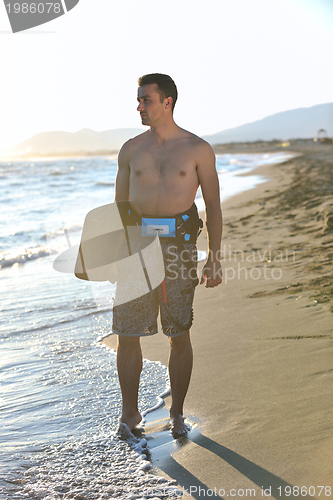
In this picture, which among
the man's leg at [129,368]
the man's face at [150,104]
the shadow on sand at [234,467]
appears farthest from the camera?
the man's leg at [129,368]

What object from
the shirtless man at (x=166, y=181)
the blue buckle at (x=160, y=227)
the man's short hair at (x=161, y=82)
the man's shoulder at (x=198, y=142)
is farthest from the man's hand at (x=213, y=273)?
the man's short hair at (x=161, y=82)

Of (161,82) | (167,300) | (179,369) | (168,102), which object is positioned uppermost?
(161,82)

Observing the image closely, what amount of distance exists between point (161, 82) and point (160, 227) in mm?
814

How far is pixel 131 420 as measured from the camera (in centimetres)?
270

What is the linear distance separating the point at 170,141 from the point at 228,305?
232cm

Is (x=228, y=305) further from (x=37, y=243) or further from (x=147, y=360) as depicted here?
(x=37, y=243)

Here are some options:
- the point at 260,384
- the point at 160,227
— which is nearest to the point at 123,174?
the point at 160,227

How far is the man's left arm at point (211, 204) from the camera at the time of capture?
2.70 meters

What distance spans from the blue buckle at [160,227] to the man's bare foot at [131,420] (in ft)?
3.44

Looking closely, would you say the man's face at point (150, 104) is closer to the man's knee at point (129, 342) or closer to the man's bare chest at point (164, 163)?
the man's bare chest at point (164, 163)

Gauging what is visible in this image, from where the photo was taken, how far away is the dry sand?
7.25 ft

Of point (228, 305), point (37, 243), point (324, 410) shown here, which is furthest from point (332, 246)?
point (37, 243)

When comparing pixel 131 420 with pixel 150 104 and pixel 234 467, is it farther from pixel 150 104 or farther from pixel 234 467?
pixel 150 104

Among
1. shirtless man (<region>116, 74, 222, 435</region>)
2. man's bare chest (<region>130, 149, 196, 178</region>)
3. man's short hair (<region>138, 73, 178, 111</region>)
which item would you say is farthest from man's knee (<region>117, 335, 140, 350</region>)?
man's short hair (<region>138, 73, 178, 111</region>)
